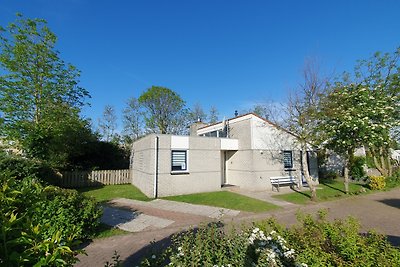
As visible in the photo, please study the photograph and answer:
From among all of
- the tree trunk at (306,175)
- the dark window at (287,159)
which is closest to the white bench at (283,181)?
the dark window at (287,159)

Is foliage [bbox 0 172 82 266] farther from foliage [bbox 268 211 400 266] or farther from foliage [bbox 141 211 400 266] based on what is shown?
foliage [bbox 268 211 400 266]

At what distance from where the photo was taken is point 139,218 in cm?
876

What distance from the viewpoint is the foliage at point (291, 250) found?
326cm

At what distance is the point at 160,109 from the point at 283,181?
2238cm

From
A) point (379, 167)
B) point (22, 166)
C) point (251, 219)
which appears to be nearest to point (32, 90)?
point (22, 166)

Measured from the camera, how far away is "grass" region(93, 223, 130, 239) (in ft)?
22.6

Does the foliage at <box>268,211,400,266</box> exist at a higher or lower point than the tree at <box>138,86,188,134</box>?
lower

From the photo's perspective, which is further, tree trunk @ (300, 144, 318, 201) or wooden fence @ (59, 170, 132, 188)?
wooden fence @ (59, 170, 132, 188)

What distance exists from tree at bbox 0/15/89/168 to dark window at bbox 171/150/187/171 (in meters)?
7.71

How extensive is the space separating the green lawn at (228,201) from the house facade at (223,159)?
1076 millimetres

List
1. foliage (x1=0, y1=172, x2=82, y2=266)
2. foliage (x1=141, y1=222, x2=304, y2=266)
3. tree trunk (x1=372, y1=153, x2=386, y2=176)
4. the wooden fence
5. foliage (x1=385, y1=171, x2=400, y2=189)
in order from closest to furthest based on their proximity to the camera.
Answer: foliage (x1=0, y1=172, x2=82, y2=266) < foliage (x1=141, y1=222, x2=304, y2=266) < the wooden fence < foliage (x1=385, y1=171, x2=400, y2=189) < tree trunk (x1=372, y1=153, x2=386, y2=176)

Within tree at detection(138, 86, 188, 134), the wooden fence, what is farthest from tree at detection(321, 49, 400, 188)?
tree at detection(138, 86, 188, 134)

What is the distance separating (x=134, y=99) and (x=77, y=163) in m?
16.4

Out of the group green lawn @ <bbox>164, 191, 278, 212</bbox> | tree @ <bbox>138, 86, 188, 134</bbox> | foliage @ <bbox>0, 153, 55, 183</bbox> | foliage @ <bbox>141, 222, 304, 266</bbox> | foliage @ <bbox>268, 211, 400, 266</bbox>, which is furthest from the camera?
tree @ <bbox>138, 86, 188, 134</bbox>
